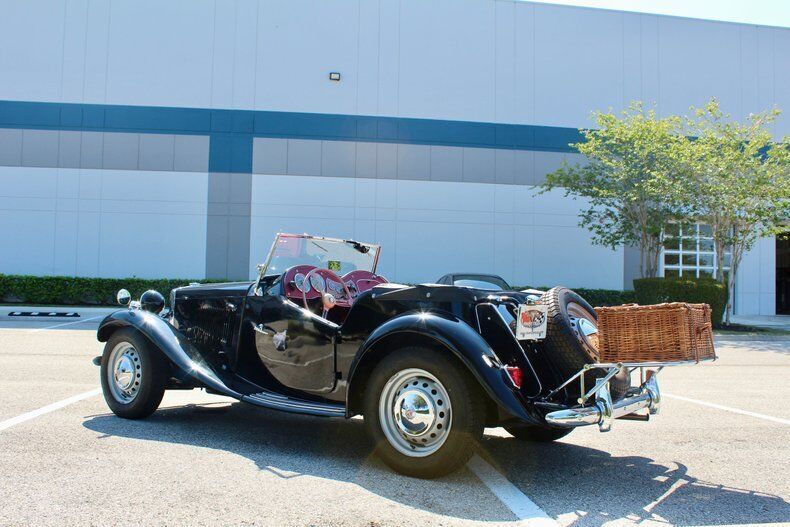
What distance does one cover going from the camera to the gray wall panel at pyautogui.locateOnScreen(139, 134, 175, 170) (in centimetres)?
2136

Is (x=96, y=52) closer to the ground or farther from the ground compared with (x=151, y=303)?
farther from the ground

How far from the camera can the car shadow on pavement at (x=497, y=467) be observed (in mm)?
3277

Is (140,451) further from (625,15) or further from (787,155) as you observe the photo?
(625,15)

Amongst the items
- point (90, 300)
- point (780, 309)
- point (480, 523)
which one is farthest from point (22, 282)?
point (780, 309)

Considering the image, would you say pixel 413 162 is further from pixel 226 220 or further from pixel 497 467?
pixel 497 467

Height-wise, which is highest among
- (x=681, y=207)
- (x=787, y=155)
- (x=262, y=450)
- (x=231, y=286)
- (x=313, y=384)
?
(x=787, y=155)

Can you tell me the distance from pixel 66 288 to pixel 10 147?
5.74 metres

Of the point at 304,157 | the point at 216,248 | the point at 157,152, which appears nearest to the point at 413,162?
the point at 304,157

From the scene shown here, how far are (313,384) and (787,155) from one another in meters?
18.3

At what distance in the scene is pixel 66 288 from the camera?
20094mm

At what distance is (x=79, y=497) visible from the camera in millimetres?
3301

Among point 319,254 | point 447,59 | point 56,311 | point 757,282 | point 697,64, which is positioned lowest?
point 56,311

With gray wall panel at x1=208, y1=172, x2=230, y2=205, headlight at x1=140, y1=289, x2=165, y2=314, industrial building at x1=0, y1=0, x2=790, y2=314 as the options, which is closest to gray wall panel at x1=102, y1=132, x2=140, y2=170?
industrial building at x1=0, y1=0, x2=790, y2=314

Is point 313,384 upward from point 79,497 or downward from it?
upward
